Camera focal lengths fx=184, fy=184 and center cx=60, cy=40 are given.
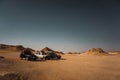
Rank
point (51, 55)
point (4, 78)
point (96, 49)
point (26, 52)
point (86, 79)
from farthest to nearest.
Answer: point (96, 49) → point (51, 55) → point (26, 52) → point (86, 79) → point (4, 78)

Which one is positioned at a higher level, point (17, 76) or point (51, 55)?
point (51, 55)

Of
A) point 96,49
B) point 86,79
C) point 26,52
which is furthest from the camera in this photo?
point 96,49

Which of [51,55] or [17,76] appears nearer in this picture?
[17,76]

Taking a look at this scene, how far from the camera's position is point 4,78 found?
14.6 metres

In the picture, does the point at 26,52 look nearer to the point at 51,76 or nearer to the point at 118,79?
the point at 51,76

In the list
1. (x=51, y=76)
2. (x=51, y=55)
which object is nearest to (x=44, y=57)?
(x=51, y=55)

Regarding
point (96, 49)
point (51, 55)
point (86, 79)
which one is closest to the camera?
point (86, 79)

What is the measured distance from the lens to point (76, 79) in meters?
15.5

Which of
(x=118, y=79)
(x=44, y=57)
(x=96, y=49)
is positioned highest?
(x=96, y=49)

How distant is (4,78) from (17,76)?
1.18 meters

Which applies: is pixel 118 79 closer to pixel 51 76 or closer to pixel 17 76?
pixel 51 76

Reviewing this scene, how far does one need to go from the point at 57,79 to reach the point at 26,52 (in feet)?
70.8

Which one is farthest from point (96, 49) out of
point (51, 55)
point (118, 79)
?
point (118, 79)

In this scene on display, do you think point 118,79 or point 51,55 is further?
point 51,55
